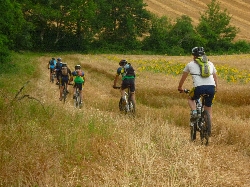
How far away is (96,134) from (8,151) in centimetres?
182

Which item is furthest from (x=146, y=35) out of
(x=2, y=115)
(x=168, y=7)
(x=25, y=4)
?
(x=2, y=115)

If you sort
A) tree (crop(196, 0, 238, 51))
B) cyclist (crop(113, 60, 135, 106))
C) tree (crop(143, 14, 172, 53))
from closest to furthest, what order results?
1. cyclist (crop(113, 60, 135, 106))
2. tree (crop(143, 14, 172, 53))
3. tree (crop(196, 0, 238, 51))

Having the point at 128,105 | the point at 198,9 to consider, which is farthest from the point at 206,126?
the point at 198,9

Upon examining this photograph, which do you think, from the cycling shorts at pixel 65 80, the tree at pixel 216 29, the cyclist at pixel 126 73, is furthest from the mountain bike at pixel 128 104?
the tree at pixel 216 29

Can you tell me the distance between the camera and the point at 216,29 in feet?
230

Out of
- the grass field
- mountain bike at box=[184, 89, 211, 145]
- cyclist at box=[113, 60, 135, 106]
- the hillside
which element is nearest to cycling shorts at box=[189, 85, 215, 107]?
mountain bike at box=[184, 89, 211, 145]

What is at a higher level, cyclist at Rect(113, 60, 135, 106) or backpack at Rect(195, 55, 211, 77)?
backpack at Rect(195, 55, 211, 77)

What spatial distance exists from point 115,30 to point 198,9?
22956 millimetres

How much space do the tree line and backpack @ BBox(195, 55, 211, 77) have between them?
4420cm

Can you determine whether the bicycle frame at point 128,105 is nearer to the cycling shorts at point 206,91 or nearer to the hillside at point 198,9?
the cycling shorts at point 206,91

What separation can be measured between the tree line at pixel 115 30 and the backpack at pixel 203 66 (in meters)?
44.2

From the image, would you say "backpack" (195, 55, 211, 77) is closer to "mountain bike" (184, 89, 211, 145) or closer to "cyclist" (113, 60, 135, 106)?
"mountain bike" (184, 89, 211, 145)

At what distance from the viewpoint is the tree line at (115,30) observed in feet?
181

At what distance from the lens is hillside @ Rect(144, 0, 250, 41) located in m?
71.3
